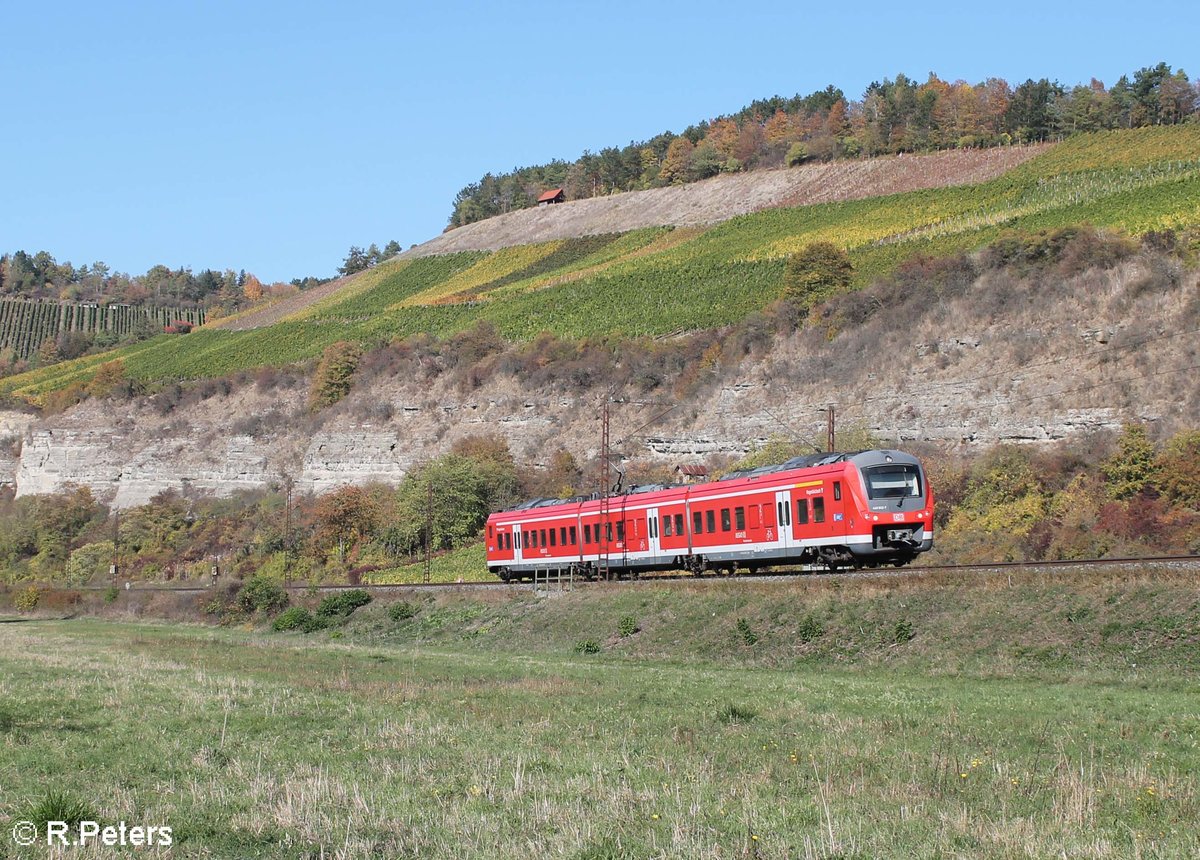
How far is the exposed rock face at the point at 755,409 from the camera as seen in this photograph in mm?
57375

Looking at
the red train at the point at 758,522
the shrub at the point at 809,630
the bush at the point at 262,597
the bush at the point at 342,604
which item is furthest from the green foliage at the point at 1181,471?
the bush at the point at 262,597

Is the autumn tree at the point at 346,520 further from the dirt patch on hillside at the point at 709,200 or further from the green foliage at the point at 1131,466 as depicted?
the dirt patch on hillside at the point at 709,200

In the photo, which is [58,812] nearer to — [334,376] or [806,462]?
[806,462]

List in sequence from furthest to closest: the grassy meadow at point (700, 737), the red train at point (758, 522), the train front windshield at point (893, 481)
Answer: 1. the red train at point (758, 522)
2. the train front windshield at point (893, 481)
3. the grassy meadow at point (700, 737)

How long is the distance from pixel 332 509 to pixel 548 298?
3830 cm

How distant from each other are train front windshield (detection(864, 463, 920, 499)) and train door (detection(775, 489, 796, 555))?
3.33 meters

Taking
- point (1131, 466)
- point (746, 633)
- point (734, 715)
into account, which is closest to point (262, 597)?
point (746, 633)

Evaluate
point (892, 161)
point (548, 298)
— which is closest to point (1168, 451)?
point (548, 298)

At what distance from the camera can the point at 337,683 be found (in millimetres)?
25516

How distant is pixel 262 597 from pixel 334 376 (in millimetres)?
48832

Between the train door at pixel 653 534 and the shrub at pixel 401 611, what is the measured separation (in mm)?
12031

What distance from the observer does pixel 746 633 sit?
108 ft

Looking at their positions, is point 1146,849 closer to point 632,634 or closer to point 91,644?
point 632,634

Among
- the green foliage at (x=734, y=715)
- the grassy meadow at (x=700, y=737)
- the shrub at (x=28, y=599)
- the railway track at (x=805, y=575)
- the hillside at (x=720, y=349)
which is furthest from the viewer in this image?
the shrub at (x=28, y=599)
